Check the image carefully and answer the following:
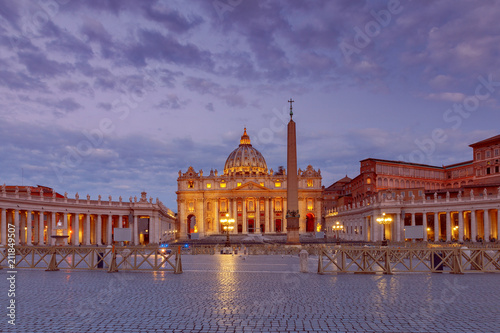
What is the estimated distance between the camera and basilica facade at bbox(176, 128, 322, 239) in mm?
131000

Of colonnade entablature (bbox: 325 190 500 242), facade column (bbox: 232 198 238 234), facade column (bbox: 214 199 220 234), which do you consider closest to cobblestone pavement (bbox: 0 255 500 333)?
colonnade entablature (bbox: 325 190 500 242)

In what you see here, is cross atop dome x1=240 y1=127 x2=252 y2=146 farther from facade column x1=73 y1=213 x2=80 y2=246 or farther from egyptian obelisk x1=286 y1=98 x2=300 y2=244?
egyptian obelisk x1=286 y1=98 x2=300 y2=244

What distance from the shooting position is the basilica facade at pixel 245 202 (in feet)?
430

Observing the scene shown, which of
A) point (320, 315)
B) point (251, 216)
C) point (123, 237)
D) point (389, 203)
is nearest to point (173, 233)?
point (251, 216)

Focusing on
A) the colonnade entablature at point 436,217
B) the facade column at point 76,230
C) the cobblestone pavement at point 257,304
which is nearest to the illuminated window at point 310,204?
the colonnade entablature at point 436,217

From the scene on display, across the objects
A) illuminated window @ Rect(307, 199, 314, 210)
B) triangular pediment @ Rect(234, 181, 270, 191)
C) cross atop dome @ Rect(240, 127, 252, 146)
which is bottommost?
illuminated window @ Rect(307, 199, 314, 210)

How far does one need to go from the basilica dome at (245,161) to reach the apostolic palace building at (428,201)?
1665 inches

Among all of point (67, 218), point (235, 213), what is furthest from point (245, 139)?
point (67, 218)

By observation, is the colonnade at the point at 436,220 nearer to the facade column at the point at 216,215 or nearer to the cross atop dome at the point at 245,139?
the facade column at the point at 216,215

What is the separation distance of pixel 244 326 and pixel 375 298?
504 cm

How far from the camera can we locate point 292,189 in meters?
42.8

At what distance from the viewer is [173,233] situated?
450 feet

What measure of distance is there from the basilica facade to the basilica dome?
24.1 metres

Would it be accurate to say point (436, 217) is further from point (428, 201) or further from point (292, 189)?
point (292, 189)
